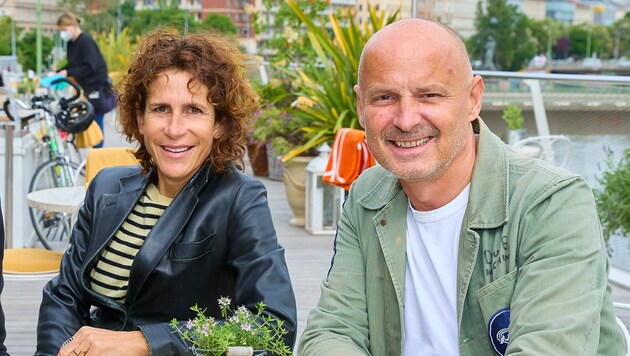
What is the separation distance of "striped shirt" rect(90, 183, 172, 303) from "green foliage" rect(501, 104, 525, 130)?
4.46 metres

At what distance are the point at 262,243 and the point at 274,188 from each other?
27.9 ft

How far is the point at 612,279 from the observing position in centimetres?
628

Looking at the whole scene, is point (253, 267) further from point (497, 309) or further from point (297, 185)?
point (297, 185)

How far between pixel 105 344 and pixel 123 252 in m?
0.35

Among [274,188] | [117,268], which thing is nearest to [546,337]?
[117,268]

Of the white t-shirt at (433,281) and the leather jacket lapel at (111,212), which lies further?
the leather jacket lapel at (111,212)

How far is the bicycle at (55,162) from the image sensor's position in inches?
293

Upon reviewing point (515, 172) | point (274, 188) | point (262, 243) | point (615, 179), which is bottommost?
point (274, 188)

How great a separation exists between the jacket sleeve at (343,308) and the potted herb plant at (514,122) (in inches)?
185

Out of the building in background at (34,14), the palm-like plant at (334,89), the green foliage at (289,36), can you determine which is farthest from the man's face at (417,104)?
the building in background at (34,14)

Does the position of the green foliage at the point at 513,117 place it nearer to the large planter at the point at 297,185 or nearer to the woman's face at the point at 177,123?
the large planter at the point at 297,185

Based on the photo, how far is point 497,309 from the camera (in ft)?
6.31

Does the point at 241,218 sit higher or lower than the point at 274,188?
higher

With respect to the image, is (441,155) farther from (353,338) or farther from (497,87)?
(497,87)
